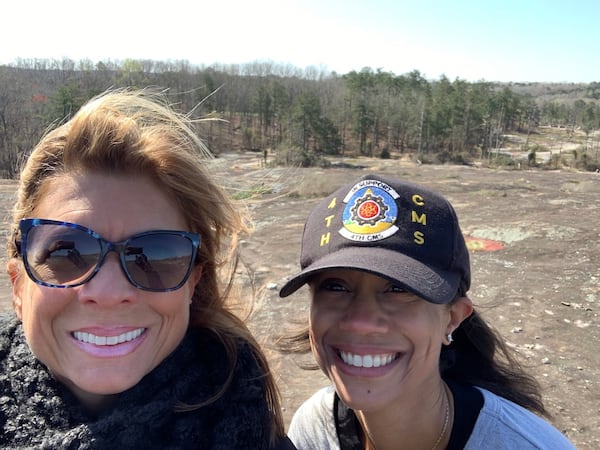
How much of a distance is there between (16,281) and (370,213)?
44.3 inches

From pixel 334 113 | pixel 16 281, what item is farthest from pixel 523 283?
pixel 334 113

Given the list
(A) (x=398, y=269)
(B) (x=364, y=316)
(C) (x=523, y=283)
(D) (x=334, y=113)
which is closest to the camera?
(A) (x=398, y=269)

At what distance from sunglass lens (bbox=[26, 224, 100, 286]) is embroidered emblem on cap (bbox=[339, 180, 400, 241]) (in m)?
0.77

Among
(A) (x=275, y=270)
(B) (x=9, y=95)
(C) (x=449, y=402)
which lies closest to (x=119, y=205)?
(C) (x=449, y=402)

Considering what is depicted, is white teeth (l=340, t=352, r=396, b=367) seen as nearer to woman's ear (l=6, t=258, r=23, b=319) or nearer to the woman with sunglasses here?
the woman with sunglasses

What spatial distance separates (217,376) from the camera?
1607mm

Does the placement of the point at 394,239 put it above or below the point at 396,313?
above

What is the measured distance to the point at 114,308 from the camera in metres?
1.42

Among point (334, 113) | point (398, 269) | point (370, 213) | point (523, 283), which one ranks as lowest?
point (523, 283)

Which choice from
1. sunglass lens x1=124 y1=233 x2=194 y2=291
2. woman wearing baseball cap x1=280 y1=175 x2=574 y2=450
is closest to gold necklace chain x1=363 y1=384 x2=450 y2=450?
woman wearing baseball cap x1=280 y1=175 x2=574 y2=450

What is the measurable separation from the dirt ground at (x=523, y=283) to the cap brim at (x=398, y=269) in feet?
1.89

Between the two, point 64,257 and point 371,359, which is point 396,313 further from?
point 64,257

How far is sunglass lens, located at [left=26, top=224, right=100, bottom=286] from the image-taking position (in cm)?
140

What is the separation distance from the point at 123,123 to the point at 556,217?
16637 mm
